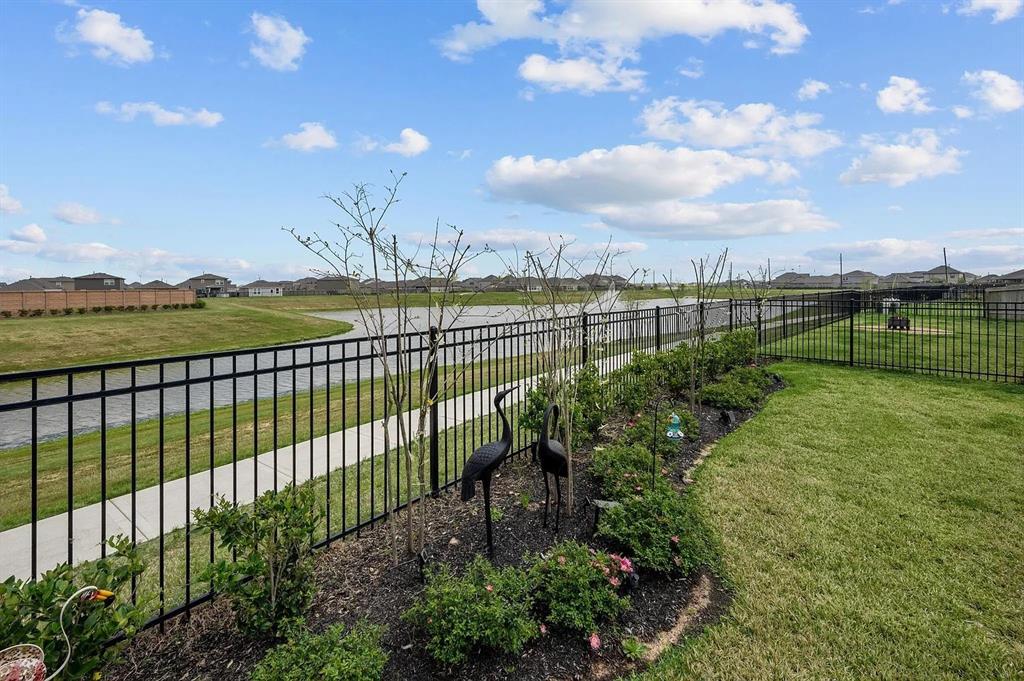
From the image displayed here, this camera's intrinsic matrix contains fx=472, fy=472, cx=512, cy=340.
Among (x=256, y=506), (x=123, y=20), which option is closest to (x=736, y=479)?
(x=256, y=506)

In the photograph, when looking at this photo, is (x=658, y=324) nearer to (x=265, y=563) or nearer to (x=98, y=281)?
(x=265, y=563)

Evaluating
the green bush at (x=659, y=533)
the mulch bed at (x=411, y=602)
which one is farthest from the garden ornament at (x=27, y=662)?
the green bush at (x=659, y=533)

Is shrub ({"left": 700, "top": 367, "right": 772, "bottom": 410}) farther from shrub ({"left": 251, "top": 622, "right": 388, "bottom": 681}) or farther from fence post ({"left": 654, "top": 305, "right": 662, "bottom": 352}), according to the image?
shrub ({"left": 251, "top": 622, "right": 388, "bottom": 681})

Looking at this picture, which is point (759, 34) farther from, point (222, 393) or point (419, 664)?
point (222, 393)

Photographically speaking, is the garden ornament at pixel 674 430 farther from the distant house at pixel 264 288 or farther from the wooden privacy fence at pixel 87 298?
the distant house at pixel 264 288

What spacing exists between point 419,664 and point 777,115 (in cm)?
1026

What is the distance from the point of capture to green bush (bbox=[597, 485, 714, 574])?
304cm

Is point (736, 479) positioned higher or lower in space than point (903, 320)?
lower

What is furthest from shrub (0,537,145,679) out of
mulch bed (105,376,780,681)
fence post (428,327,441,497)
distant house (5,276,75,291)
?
distant house (5,276,75,291)

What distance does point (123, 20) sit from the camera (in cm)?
642

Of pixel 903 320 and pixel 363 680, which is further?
pixel 903 320

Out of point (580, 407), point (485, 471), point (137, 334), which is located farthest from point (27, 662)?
point (137, 334)

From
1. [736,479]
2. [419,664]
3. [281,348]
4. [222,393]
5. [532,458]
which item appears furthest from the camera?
[222,393]

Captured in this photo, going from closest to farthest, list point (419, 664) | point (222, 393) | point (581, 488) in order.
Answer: point (419, 664), point (581, 488), point (222, 393)
